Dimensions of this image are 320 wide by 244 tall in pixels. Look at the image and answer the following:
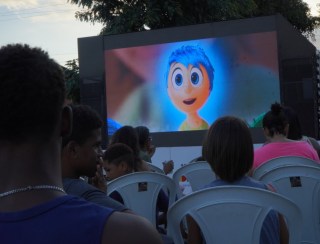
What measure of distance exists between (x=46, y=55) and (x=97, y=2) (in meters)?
16.5

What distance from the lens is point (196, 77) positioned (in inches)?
399

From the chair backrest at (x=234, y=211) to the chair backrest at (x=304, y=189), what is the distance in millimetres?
944

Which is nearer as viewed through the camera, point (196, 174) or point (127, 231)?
point (127, 231)

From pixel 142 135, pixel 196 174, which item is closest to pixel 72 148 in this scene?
pixel 196 174

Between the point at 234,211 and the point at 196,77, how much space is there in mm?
8063

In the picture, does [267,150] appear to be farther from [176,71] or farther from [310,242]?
[176,71]

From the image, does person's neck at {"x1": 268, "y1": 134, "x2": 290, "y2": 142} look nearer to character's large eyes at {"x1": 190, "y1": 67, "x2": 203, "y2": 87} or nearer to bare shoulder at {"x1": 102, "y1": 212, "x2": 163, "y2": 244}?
bare shoulder at {"x1": 102, "y1": 212, "x2": 163, "y2": 244}

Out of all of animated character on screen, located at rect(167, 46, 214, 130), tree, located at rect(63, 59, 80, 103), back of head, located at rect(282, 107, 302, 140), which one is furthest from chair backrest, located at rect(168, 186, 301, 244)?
tree, located at rect(63, 59, 80, 103)

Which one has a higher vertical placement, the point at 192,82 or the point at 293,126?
the point at 192,82

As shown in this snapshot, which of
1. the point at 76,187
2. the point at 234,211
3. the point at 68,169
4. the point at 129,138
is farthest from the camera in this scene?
the point at 129,138

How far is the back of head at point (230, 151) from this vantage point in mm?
2242

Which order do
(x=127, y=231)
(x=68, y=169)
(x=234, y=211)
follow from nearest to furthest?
(x=127, y=231) → (x=68, y=169) → (x=234, y=211)

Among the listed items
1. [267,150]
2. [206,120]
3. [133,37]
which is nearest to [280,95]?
[206,120]

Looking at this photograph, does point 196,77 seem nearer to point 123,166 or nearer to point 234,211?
point 123,166
